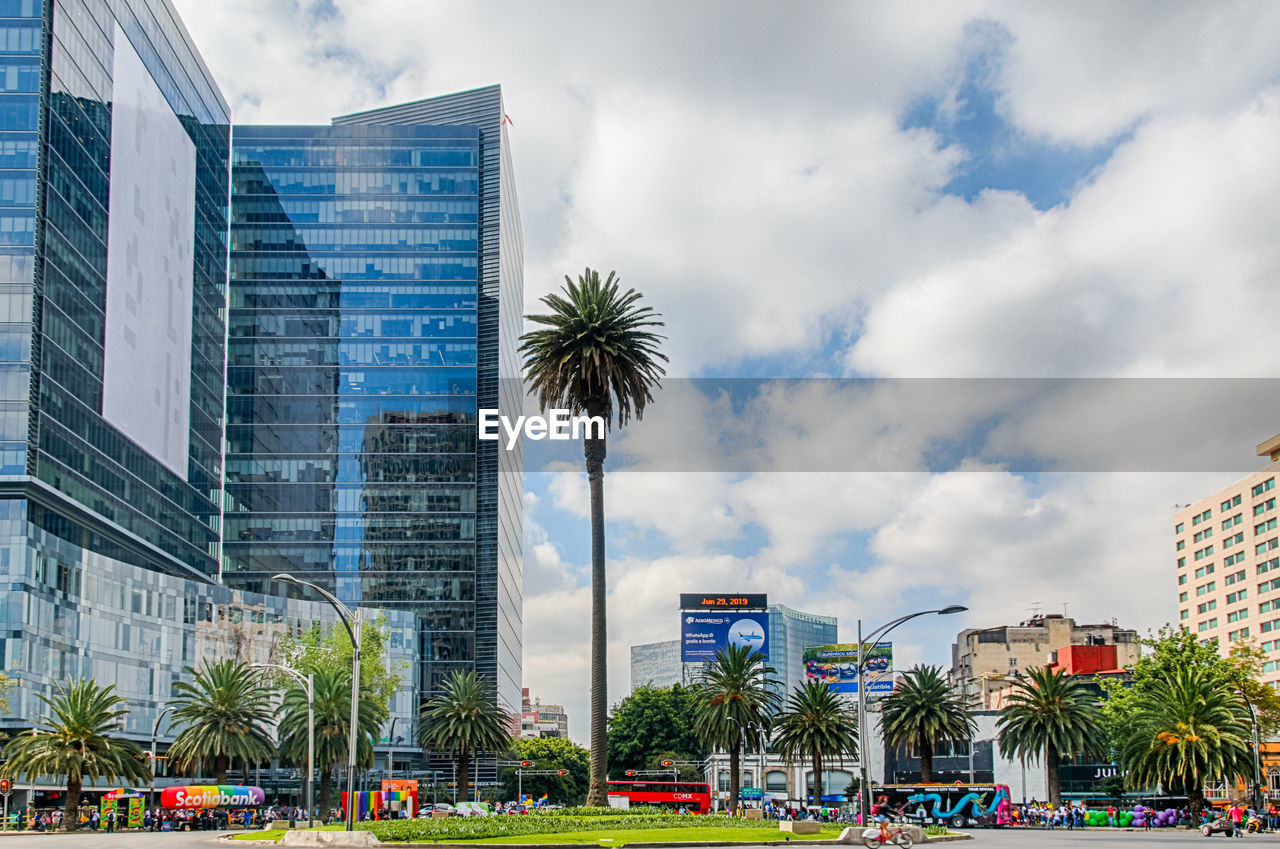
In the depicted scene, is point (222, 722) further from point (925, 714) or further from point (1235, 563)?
point (1235, 563)

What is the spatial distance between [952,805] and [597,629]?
162 ft

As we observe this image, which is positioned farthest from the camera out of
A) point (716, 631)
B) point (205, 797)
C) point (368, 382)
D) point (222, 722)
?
point (368, 382)

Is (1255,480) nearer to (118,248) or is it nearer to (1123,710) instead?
(1123,710)

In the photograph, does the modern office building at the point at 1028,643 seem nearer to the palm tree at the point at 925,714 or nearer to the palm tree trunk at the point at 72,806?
the palm tree at the point at 925,714

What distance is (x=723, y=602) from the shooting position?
6432 inches

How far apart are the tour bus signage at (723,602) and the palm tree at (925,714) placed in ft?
200

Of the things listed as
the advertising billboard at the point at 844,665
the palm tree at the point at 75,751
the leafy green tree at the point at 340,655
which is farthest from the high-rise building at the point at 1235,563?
the palm tree at the point at 75,751

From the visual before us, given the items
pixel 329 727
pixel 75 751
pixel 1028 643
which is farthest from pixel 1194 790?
pixel 1028 643

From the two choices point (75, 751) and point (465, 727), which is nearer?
point (75, 751)

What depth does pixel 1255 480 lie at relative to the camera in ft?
497

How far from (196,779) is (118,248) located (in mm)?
49690

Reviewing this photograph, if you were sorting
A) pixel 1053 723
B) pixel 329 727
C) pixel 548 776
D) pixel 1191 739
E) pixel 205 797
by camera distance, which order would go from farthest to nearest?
pixel 548 776 < pixel 1053 723 < pixel 329 727 < pixel 205 797 < pixel 1191 739

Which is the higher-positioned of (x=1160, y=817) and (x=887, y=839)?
(x=887, y=839)

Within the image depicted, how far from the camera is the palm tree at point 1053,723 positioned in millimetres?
92750
